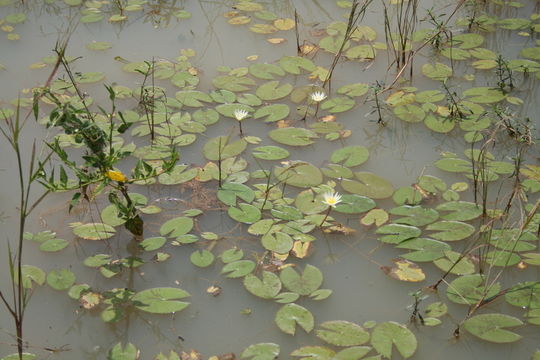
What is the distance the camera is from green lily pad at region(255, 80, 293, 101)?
2.74 metres

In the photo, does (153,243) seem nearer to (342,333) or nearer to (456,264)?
(342,333)

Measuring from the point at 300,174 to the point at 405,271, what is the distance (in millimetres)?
531

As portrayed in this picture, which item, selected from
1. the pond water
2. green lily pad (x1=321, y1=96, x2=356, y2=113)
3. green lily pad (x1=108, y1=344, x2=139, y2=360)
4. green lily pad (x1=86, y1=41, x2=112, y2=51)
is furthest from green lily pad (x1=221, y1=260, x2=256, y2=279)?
green lily pad (x1=86, y1=41, x2=112, y2=51)

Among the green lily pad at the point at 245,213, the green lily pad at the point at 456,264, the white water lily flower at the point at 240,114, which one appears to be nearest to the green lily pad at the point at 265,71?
the white water lily flower at the point at 240,114

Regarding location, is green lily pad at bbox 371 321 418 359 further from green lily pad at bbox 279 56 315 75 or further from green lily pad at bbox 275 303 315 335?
green lily pad at bbox 279 56 315 75

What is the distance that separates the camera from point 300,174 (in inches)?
93.4

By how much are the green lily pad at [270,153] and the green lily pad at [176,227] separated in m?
0.39

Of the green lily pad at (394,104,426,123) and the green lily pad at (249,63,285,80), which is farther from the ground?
the green lily pad at (249,63,285,80)

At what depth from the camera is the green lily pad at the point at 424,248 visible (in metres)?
2.08

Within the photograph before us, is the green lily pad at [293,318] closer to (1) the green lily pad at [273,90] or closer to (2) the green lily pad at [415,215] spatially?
(2) the green lily pad at [415,215]

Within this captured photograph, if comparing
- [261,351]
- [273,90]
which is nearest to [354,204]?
[261,351]

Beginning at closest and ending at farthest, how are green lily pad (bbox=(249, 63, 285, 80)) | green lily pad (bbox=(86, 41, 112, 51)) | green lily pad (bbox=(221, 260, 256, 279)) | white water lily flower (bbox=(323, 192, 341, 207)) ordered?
green lily pad (bbox=(221, 260, 256, 279)), white water lily flower (bbox=(323, 192, 341, 207)), green lily pad (bbox=(249, 63, 285, 80)), green lily pad (bbox=(86, 41, 112, 51))

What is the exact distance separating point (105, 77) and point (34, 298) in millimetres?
1173

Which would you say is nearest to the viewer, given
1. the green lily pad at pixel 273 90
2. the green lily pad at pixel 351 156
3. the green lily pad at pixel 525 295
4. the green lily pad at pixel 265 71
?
the green lily pad at pixel 525 295
